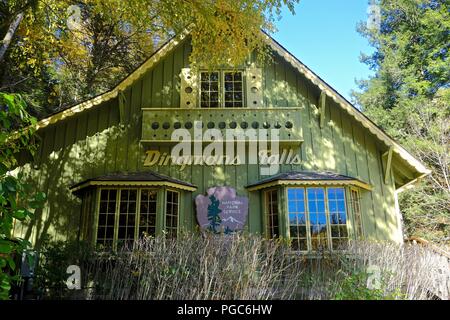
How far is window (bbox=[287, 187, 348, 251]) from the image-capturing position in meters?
10.4

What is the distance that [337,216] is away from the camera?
1072 centimetres

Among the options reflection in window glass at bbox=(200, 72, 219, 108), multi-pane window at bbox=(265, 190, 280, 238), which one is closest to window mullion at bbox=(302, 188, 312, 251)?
multi-pane window at bbox=(265, 190, 280, 238)

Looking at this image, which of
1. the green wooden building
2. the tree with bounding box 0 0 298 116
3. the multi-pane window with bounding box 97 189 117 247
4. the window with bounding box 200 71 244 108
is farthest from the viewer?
the window with bounding box 200 71 244 108

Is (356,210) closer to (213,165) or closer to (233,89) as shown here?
(213,165)

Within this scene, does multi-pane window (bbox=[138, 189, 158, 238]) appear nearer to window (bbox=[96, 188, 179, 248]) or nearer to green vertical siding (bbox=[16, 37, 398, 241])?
window (bbox=[96, 188, 179, 248])

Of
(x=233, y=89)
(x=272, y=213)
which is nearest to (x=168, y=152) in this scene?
(x=233, y=89)

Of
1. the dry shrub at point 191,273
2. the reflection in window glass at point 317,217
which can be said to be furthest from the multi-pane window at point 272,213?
the dry shrub at point 191,273

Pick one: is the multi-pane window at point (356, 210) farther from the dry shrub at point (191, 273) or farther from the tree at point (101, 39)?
the tree at point (101, 39)

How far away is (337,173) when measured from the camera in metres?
11.6

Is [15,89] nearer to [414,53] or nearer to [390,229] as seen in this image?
[390,229]

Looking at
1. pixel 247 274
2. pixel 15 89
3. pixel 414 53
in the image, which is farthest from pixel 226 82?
pixel 414 53

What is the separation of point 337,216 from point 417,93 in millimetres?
19311

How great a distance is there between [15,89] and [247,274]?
14124 millimetres

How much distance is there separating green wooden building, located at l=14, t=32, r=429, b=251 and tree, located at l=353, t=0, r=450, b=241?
1085 centimetres
